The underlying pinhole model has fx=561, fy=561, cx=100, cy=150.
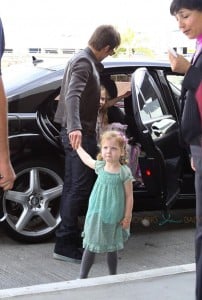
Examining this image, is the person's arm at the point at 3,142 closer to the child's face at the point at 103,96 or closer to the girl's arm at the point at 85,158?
the girl's arm at the point at 85,158

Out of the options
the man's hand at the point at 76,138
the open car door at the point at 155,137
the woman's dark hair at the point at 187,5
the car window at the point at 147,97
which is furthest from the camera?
the car window at the point at 147,97

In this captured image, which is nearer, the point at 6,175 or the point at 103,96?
the point at 6,175

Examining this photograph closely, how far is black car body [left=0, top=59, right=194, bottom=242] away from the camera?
4.66 metres

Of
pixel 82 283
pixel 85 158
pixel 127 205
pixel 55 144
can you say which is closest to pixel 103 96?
pixel 55 144

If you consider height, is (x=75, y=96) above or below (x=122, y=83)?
above

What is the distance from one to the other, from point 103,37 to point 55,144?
3.32 ft

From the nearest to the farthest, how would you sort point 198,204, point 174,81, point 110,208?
point 198,204 < point 110,208 < point 174,81

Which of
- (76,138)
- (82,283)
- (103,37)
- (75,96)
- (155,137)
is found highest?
(103,37)

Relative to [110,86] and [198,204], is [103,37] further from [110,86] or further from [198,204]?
[198,204]

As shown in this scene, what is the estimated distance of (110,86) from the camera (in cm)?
501

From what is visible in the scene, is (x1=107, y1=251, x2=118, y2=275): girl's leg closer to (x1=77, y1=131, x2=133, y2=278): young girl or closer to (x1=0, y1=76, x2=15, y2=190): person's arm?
(x1=77, y1=131, x2=133, y2=278): young girl

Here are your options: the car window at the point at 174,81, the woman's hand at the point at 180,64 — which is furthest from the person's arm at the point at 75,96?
the woman's hand at the point at 180,64

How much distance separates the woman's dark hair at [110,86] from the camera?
4.99 metres

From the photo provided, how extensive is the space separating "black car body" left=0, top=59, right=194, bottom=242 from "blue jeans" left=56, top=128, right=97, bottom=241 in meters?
0.30
